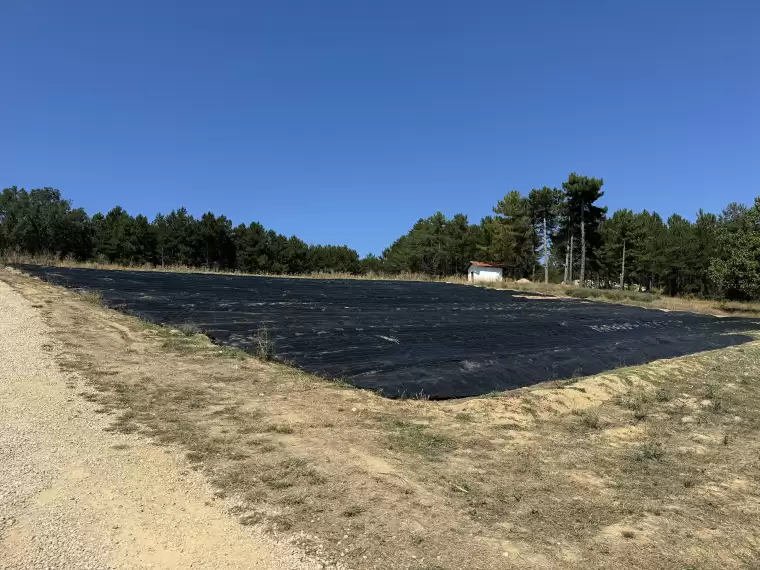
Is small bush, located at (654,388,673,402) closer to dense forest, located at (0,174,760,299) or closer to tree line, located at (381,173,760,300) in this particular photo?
tree line, located at (381,173,760,300)

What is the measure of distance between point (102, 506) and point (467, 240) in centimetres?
4739

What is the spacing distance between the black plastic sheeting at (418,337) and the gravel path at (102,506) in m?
3.12

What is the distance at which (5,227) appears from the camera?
117ft

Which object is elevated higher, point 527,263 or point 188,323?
point 527,263

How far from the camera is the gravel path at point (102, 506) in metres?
2.24

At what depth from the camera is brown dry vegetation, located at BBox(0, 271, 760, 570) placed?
2543 mm

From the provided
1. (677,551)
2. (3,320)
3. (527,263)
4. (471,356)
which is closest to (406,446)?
(677,551)

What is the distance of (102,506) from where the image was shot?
2660 mm

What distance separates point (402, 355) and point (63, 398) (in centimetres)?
480

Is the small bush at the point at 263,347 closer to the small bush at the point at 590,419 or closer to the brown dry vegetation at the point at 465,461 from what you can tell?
the brown dry vegetation at the point at 465,461

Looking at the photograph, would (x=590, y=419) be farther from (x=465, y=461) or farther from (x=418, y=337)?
(x=418, y=337)

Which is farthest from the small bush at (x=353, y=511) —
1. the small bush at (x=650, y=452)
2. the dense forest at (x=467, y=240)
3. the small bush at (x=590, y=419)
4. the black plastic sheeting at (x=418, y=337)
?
the dense forest at (x=467, y=240)

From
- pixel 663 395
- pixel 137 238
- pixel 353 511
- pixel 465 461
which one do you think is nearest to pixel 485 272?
pixel 137 238

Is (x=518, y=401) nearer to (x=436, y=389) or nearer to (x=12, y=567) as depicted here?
(x=436, y=389)
